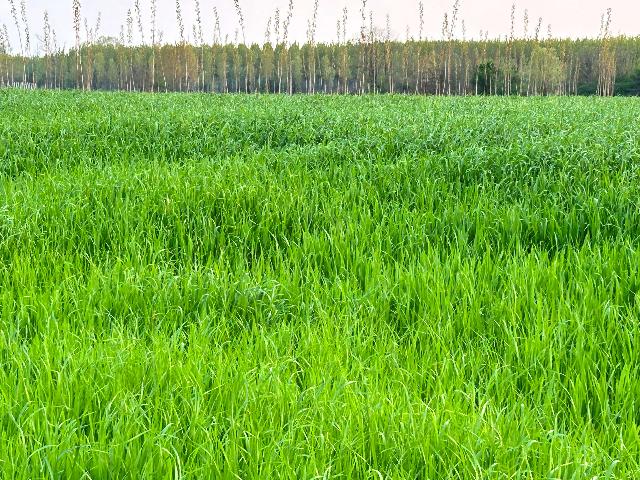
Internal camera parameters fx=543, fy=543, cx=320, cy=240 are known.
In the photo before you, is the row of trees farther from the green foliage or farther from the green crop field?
the green crop field

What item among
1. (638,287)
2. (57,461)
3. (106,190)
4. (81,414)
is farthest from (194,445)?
(106,190)

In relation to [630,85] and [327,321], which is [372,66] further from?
[327,321]

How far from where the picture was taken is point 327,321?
3260mm

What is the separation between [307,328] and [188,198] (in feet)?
10.2

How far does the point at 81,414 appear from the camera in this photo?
2357 millimetres

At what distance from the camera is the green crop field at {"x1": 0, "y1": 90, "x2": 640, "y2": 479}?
203 cm

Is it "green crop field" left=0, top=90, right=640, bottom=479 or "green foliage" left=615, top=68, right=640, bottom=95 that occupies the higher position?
"green foliage" left=615, top=68, right=640, bottom=95

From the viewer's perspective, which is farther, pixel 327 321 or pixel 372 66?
pixel 372 66

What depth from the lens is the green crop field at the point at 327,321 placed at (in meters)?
2.03

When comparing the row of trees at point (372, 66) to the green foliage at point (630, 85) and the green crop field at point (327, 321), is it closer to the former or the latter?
the green foliage at point (630, 85)

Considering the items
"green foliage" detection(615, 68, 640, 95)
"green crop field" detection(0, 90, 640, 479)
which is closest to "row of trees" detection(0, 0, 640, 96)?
"green foliage" detection(615, 68, 640, 95)

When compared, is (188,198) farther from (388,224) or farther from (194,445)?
(194,445)

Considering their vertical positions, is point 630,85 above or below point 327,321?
above

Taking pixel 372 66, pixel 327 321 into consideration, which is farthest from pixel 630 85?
pixel 327 321
